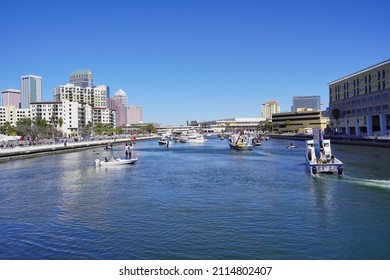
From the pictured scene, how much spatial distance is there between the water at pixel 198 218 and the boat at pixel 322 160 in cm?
133

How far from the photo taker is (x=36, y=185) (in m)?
31.6

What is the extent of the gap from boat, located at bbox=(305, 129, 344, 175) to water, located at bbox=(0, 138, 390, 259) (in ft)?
4.37

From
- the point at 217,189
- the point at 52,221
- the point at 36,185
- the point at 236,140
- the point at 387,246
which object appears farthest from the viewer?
the point at 236,140

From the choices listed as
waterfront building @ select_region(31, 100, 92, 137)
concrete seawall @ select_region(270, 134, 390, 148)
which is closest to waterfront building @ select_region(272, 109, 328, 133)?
concrete seawall @ select_region(270, 134, 390, 148)

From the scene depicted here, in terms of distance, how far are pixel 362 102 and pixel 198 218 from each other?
82533 millimetres

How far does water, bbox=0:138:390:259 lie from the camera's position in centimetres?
1459

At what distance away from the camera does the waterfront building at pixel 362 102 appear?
265 ft

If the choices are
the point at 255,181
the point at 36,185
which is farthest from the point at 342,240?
the point at 36,185

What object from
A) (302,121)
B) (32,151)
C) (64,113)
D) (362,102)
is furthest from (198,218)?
(302,121)

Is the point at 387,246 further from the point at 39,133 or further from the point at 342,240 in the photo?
the point at 39,133

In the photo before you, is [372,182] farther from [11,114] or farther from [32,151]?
[11,114]

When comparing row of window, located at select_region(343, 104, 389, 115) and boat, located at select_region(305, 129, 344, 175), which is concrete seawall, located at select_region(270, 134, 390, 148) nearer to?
row of window, located at select_region(343, 104, 389, 115)

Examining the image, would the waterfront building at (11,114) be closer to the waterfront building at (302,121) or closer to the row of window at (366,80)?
the waterfront building at (302,121)
